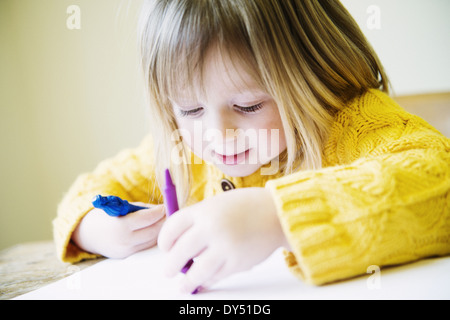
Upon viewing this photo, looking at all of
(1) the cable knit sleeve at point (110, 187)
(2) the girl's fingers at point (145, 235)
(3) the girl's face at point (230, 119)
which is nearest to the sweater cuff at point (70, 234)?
(1) the cable knit sleeve at point (110, 187)

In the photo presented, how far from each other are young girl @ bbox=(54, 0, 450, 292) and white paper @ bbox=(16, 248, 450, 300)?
1cm

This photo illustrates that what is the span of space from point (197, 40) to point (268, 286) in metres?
0.30

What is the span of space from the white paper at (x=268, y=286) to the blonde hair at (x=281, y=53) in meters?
0.21

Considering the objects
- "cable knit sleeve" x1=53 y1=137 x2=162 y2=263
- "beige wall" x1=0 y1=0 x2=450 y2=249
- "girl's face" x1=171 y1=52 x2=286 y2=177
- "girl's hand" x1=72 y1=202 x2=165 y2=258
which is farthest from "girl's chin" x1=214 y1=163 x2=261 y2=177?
"beige wall" x1=0 y1=0 x2=450 y2=249

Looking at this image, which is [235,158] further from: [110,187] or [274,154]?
[110,187]

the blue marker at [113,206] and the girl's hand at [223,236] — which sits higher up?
the girl's hand at [223,236]

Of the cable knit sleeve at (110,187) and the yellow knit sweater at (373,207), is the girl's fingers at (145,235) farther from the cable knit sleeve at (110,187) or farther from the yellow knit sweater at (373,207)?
the yellow knit sweater at (373,207)

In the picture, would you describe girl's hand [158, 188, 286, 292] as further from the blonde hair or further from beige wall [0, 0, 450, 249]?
beige wall [0, 0, 450, 249]

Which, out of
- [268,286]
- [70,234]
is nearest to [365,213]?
[268,286]

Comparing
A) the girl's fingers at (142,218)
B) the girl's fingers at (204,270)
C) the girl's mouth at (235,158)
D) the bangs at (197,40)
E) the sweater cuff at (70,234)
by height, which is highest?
the bangs at (197,40)

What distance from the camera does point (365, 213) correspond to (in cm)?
35

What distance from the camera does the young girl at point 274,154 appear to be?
1.14 feet

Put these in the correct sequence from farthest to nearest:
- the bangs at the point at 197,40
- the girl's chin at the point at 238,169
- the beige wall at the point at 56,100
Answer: the beige wall at the point at 56,100
the girl's chin at the point at 238,169
the bangs at the point at 197,40
